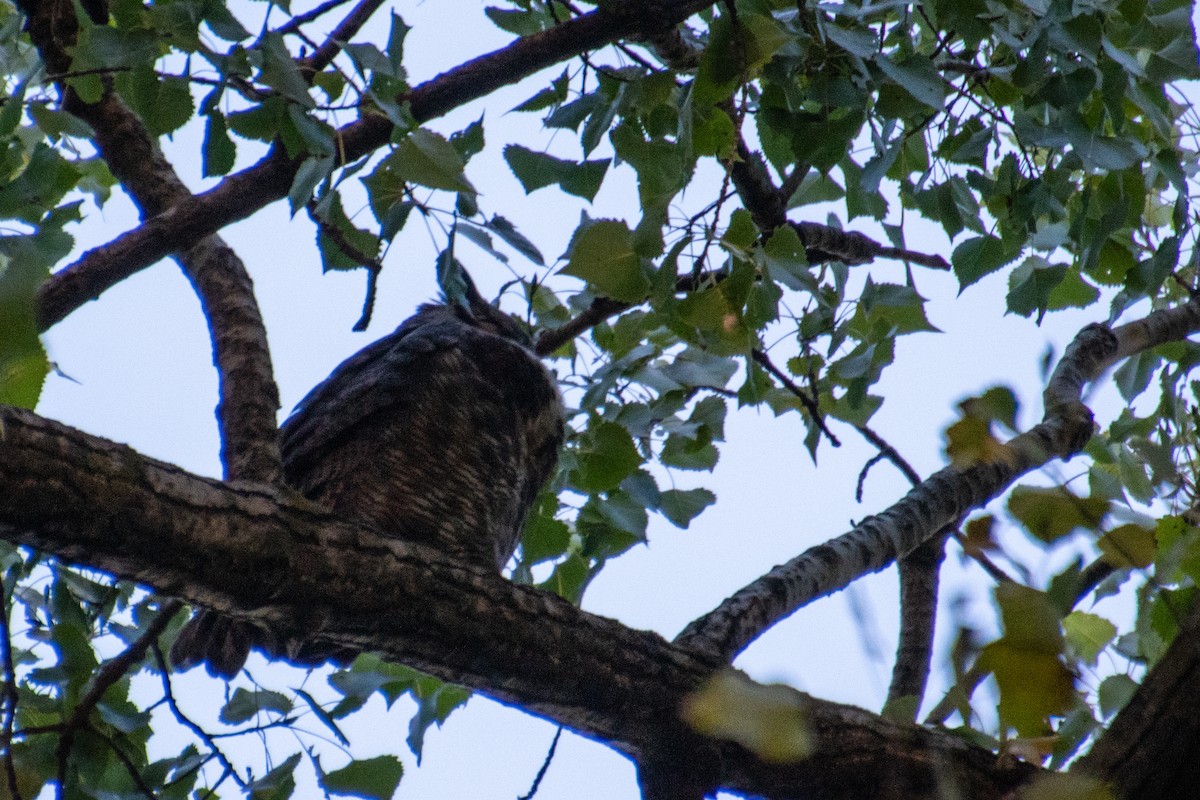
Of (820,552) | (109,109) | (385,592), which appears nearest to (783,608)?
(820,552)

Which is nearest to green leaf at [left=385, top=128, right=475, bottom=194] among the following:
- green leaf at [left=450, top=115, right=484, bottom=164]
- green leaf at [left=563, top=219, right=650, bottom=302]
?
green leaf at [left=563, top=219, right=650, bottom=302]

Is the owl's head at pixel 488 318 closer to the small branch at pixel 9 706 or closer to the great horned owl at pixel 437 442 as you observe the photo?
the great horned owl at pixel 437 442

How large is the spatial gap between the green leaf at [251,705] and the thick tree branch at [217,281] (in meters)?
0.47

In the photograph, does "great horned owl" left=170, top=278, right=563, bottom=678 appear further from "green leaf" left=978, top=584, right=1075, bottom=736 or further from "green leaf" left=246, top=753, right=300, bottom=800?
"green leaf" left=978, top=584, right=1075, bottom=736

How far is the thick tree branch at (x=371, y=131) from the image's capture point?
1715 mm

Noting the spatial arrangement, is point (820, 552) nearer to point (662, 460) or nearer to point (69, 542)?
point (662, 460)

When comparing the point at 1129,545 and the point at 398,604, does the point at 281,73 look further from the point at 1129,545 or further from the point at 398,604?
the point at 1129,545

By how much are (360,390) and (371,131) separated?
0.73 m

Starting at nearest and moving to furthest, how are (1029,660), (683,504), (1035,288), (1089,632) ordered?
(1029,660), (1089,632), (1035,288), (683,504)

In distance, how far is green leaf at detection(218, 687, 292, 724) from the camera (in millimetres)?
1849

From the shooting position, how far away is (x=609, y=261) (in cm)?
145

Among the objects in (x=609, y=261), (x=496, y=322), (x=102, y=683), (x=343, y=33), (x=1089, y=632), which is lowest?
(x=1089, y=632)

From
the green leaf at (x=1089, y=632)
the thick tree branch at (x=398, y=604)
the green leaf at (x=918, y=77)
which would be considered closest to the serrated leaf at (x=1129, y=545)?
the thick tree branch at (x=398, y=604)

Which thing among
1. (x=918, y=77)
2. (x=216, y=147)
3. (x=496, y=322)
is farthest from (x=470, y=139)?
(x=496, y=322)
